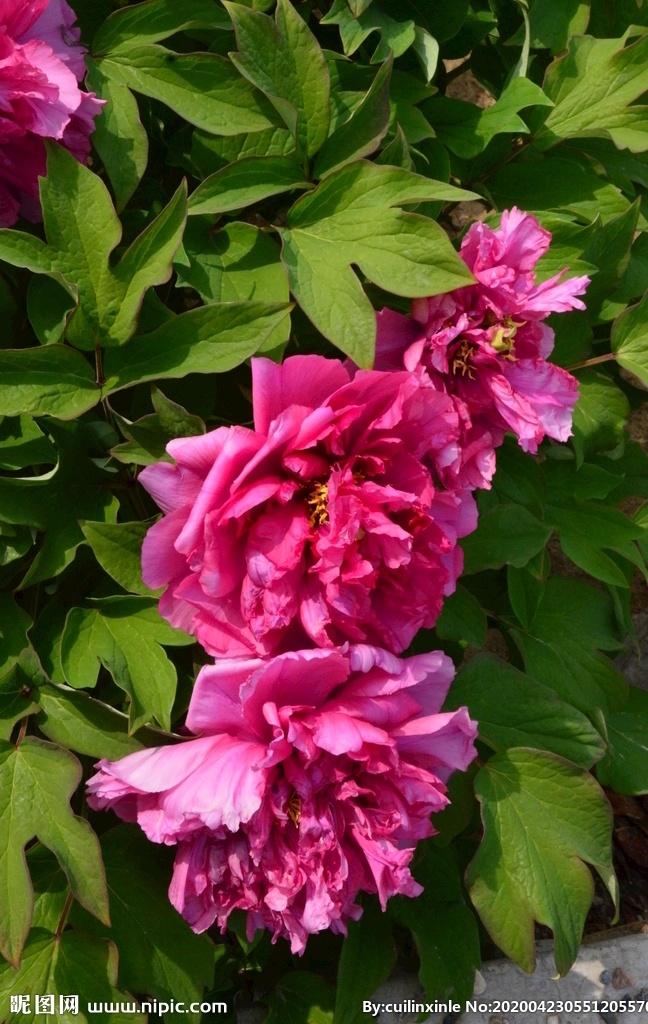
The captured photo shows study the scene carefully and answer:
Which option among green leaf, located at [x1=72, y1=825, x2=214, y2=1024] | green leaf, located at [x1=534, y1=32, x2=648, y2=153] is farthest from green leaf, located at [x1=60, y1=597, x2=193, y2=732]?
green leaf, located at [x1=534, y1=32, x2=648, y2=153]

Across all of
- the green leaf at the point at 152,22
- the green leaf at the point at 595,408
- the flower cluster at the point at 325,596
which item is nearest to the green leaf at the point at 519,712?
the flower cluster at the point at 325,596

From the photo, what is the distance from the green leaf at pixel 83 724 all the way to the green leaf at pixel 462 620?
416 millimetres

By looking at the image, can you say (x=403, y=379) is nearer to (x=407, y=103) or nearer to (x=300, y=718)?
(x=300, y=718)

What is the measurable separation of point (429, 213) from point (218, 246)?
10.8 inches

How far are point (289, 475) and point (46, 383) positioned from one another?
0.29m

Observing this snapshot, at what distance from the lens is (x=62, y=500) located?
3.38 ft

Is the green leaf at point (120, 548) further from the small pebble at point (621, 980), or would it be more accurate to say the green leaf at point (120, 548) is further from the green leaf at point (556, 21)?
the small pebble at point (621, 980)

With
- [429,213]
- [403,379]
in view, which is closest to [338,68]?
[429,213]

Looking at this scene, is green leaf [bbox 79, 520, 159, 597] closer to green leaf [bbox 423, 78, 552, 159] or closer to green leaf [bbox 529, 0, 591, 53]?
green leaf [bbox 423, 78, 552, 159]

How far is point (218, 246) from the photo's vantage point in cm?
109

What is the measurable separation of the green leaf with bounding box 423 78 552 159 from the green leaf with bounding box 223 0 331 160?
0.99ft

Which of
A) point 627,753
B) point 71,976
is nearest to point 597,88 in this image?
point 627,753

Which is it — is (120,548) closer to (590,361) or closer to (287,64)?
(287,64)

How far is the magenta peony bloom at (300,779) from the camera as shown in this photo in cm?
86
